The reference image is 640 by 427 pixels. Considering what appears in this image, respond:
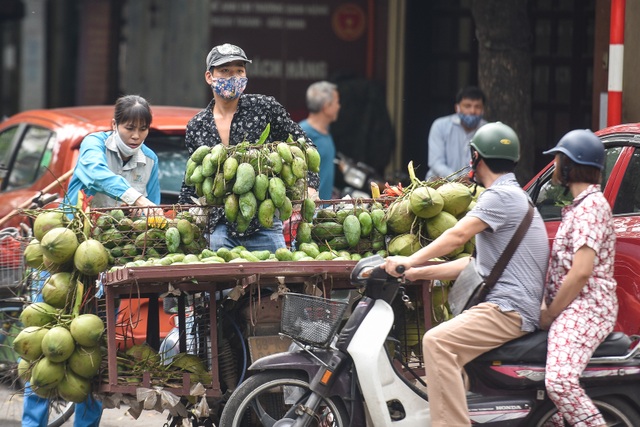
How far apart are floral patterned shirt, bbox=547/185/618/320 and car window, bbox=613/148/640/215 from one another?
4.56 feet

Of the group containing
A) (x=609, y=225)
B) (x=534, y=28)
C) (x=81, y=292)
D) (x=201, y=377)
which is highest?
(x=534, y=28)

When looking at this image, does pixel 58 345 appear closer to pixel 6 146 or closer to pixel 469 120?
pixel 6 146

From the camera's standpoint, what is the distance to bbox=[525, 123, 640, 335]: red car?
6.40 meters

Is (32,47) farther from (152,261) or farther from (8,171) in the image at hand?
(152,261)

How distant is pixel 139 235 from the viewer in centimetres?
610

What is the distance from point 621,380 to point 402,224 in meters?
1.37

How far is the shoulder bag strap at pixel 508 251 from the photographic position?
533 cm

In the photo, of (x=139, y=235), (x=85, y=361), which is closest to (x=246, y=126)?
(x=139, y=235)

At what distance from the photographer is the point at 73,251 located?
5.99 meters

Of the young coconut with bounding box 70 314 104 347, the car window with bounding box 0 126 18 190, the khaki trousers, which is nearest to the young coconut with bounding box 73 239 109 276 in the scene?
the young coconut with bounding box 70 314 104 347

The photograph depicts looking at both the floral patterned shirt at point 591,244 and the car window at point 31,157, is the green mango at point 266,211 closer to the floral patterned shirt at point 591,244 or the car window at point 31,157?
the floral patterned shirt at point 591,244

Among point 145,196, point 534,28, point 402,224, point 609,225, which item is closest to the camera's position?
point 609,225

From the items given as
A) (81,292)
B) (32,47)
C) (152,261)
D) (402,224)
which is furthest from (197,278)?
(32,47)

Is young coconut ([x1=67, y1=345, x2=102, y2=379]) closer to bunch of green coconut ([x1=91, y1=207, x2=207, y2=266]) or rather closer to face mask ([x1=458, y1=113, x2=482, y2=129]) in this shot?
bunch of green coconut ([x1=91, y1=207, x2=207, y2=266])
